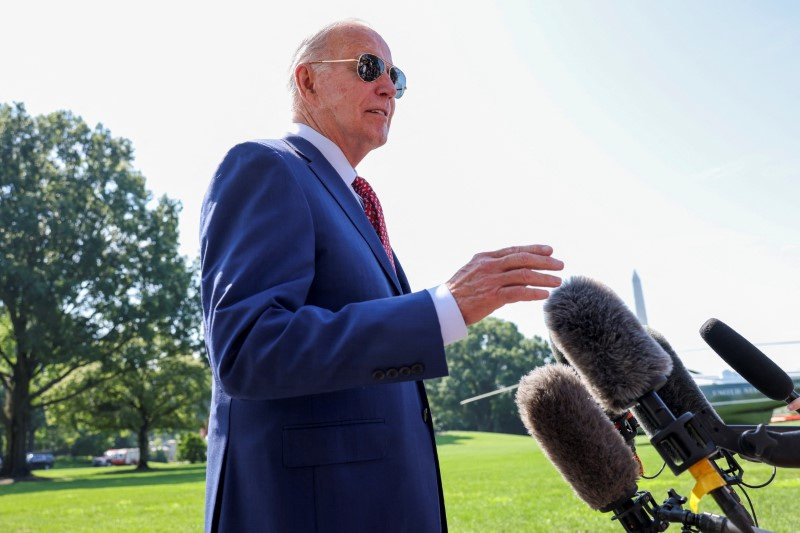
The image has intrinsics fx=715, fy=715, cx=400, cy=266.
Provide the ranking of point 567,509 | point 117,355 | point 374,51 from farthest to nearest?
1. point 117,355
2. point 567,509
3. point 374,51

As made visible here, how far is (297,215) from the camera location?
2057 mm

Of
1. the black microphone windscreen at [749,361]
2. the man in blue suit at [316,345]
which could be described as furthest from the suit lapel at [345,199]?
the black microphone windscreen at [749,361]

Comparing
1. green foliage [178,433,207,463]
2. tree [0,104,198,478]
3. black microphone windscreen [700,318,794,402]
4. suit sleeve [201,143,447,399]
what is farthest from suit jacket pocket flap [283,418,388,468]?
green foliage [178,433,207,463]

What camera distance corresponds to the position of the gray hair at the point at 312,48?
2.82 metres

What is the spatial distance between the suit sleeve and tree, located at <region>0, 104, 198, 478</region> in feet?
120

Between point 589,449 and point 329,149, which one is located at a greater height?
point 329,149

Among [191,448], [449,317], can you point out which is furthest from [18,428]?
[449,317]

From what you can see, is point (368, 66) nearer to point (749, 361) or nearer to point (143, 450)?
point (749, 361)

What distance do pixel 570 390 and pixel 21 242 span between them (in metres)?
38.8

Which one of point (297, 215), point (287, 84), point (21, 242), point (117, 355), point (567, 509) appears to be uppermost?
point (21, 242)

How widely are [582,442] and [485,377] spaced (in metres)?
97.9

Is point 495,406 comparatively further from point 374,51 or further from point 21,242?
point 374,51

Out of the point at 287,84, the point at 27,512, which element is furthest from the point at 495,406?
the point at 287,84

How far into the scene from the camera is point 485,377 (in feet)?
322
